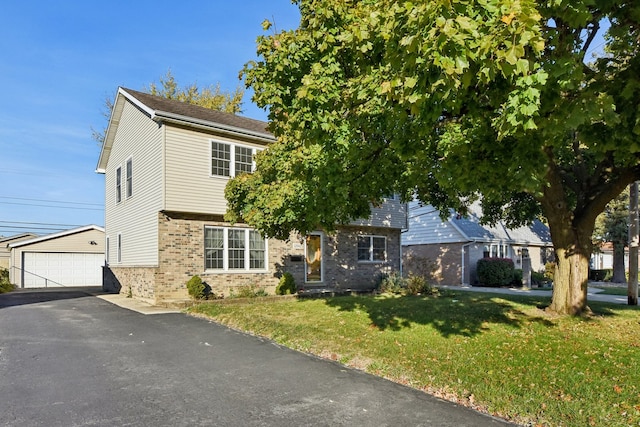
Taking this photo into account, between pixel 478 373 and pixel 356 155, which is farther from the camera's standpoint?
pixel 356 155

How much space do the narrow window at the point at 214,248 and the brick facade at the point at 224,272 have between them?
8.8 inches

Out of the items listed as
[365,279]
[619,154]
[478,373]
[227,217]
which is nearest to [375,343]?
[478,373]

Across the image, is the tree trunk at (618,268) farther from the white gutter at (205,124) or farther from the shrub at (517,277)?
the white gutter at (205,124)

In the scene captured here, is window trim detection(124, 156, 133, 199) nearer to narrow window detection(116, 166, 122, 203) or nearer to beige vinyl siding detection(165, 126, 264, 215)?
narrow window detection(116, 166, 122, 203)

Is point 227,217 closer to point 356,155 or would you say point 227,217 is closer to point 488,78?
point 356,155

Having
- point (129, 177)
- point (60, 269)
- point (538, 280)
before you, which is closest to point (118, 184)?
point (129, 177)

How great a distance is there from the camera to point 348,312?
1226cm

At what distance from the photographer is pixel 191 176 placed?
15906 mm

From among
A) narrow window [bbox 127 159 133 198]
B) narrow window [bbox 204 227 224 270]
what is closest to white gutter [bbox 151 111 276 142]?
narrow window [bbox 204 227 224 270]

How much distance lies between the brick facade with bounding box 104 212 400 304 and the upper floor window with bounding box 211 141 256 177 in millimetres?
1947

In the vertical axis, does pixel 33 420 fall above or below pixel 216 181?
below

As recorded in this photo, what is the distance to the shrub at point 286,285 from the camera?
1702 centimetres

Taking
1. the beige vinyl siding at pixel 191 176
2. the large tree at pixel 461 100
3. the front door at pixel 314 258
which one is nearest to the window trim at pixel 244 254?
the beige vinyl siding at pixel 191 176

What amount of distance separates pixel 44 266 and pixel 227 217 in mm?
20029
